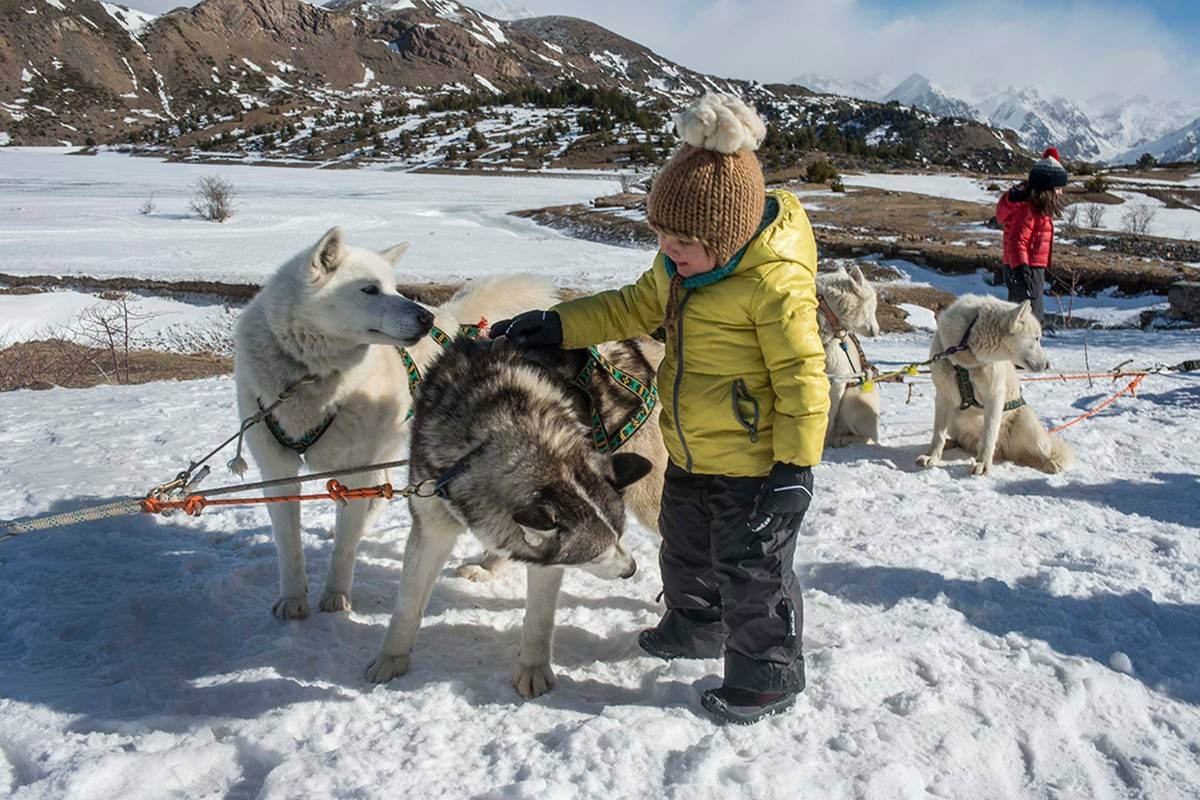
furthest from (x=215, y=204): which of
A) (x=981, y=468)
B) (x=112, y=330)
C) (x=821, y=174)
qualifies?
(x=821, y=174)

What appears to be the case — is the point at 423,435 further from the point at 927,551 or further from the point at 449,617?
the point at 927,551

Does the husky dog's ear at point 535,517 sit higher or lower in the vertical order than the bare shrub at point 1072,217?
lower

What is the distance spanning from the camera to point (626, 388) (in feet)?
9.89

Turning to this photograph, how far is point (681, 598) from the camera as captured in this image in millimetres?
2920

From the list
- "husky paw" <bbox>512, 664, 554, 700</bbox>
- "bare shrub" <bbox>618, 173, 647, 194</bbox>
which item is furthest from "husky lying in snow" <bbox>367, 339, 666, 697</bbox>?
"bare shrub" <bbox>618, 173, 647, 194</bbox>

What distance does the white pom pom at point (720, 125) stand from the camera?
2297 mm

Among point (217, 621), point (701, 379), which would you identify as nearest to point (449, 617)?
point (217, 621)

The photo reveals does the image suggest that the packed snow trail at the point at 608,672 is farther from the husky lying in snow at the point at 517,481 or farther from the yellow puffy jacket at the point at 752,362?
the yellow puffy jacket at the point at 752,362

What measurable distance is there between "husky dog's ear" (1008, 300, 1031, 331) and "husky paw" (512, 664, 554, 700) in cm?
419

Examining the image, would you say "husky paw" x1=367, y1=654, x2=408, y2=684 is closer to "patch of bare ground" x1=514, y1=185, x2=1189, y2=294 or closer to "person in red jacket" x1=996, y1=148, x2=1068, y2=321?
"person in red jacket" x1=996, y1=148, x2=1068, y2=321

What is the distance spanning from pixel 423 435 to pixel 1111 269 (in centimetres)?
1768

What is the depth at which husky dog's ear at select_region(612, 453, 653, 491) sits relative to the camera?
8.55 feet

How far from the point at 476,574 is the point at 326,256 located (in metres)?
1.65

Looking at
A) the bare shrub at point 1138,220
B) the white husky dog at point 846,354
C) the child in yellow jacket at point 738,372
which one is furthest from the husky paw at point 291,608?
the bare shrub at point 1138,220
